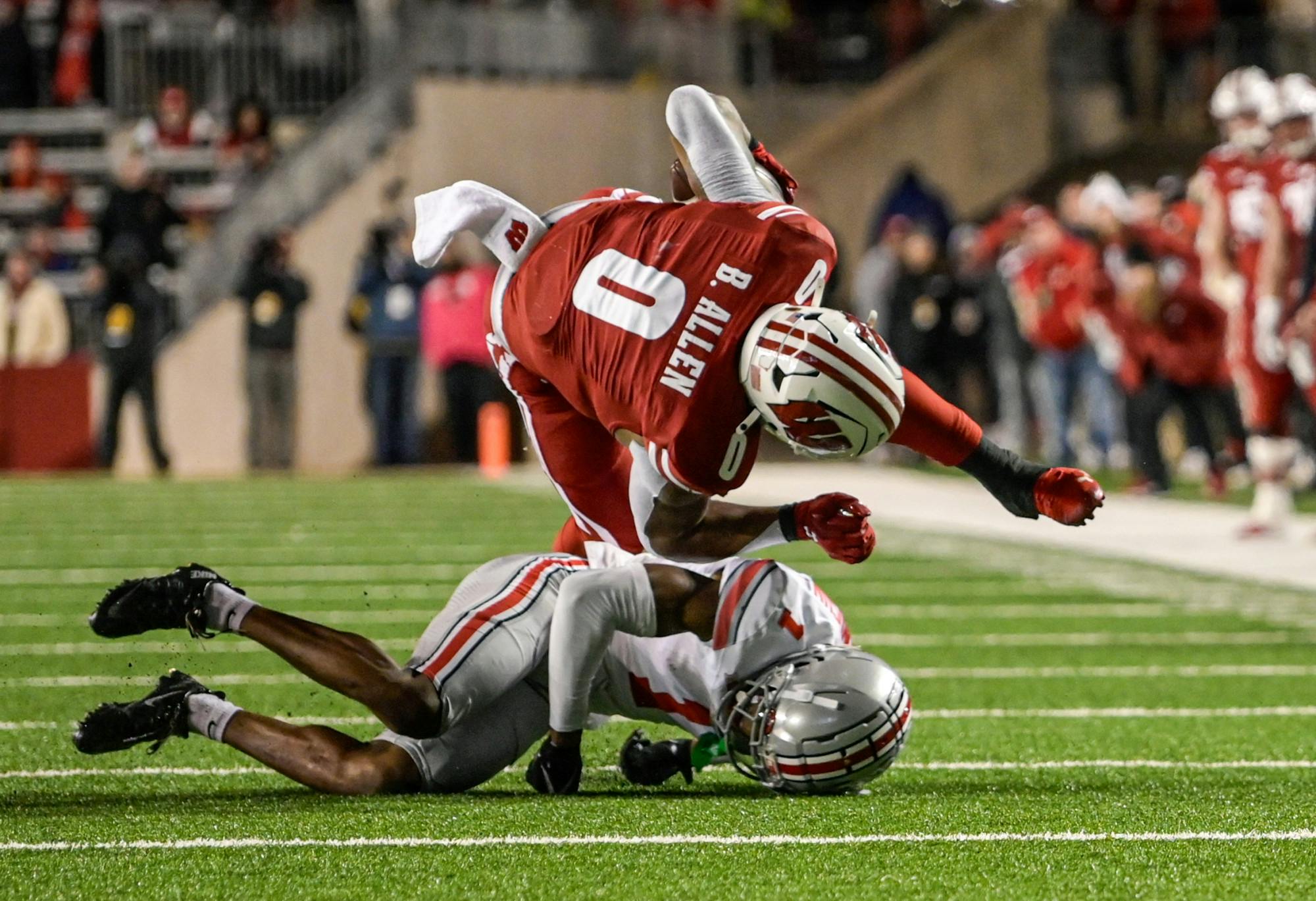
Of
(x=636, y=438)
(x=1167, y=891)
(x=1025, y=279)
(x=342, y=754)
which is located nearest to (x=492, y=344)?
(x=636, y=438)

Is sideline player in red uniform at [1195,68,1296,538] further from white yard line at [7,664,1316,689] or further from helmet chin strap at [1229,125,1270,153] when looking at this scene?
white yard line at [7,664,1316,689]

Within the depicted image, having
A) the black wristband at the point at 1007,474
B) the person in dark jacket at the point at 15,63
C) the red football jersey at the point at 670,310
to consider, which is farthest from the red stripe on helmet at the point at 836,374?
the person in dark jacket at the point at 15,63

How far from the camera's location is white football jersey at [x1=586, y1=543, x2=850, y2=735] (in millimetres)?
4598

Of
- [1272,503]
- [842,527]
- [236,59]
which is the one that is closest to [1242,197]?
[1272,503]

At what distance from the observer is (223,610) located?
4.75 meters

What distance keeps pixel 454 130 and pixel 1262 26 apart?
24.1 feet

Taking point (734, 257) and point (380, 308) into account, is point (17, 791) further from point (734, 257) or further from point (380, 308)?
point (380, 308)

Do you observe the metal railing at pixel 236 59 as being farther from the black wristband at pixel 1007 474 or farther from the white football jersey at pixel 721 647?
the white football jersey at pixel 721 647

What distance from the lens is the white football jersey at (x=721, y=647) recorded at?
15.1ft

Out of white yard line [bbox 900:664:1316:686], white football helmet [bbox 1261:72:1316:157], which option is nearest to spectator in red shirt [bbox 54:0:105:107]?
white football helmet [bbox 1261:72:1316:157]

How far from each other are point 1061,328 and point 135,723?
11.3 meters

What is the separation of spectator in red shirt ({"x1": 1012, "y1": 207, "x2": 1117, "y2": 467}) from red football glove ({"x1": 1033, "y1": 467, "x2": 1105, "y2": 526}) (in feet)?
33.1

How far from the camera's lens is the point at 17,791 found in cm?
467

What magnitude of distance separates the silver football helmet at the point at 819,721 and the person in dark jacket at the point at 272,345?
40.9ft
